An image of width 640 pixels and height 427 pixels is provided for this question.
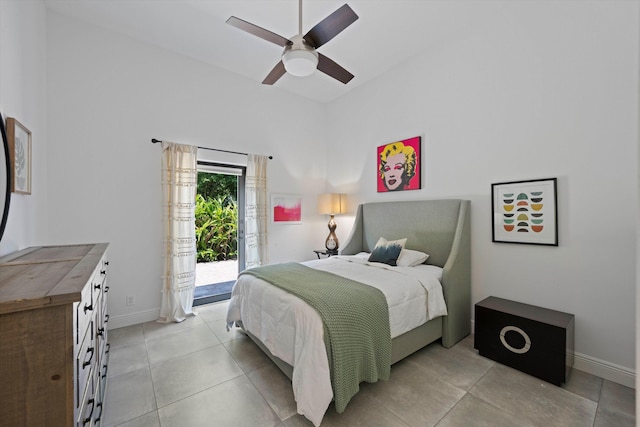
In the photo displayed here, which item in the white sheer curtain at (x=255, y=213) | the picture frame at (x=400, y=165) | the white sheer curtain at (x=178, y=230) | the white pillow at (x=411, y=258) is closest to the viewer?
the white pillow at (x=411, y=258)

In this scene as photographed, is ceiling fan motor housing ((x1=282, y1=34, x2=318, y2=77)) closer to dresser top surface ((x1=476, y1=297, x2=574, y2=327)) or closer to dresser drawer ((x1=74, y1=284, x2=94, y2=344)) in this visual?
dresser drawer ((x1=74, y1=284, x2=94, y2=344))

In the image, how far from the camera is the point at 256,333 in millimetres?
2191

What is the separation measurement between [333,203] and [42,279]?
342 cm

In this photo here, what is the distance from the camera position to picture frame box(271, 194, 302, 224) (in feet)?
13.5

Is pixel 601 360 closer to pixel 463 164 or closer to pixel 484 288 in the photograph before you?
pixel 484 288

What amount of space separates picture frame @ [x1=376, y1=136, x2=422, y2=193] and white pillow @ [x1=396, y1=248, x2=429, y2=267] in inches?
34.3

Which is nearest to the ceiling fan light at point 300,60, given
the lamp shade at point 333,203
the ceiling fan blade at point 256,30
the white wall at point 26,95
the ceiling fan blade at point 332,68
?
the ceiling fan blade at point 256,30

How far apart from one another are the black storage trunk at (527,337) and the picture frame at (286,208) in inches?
111

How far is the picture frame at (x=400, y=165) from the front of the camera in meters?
3.29

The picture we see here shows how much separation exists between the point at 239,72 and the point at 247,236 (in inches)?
92.1

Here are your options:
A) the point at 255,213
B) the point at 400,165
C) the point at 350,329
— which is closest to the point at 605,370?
the point at 350,329

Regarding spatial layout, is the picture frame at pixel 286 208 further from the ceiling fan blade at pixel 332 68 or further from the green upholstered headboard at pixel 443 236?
the ceiling fan blade at pixel 332 68

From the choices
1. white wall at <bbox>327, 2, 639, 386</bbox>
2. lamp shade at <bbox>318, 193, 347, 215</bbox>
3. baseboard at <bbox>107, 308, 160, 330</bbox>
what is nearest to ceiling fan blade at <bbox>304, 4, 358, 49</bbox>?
white wall at <bbox>327, 2, 639, 386</bbox>

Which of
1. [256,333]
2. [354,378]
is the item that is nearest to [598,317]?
[354,378]
